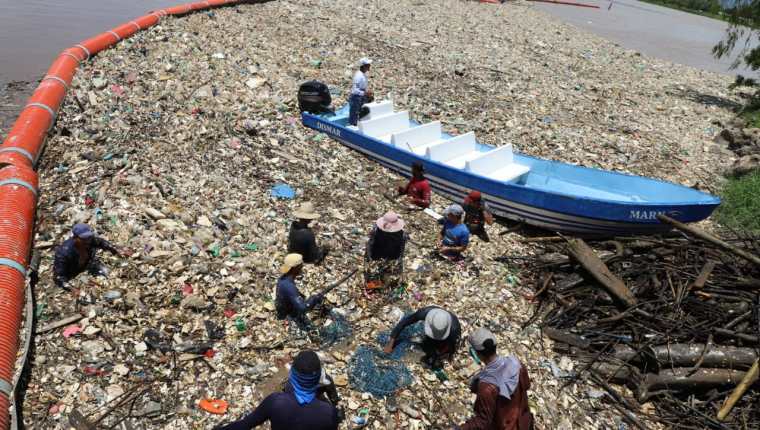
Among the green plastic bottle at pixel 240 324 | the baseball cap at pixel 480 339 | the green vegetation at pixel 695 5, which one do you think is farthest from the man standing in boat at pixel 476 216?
the green vegetation at pixel 695 5

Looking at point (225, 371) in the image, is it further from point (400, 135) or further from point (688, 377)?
point (400, 135)

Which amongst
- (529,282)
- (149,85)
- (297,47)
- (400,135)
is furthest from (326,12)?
(529,282)

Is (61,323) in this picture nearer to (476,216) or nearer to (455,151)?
(476,216)

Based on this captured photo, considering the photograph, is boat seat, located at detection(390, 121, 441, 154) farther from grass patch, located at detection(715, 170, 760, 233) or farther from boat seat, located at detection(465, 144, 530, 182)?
grass patch, located at detection(715, 170, 760, 233)

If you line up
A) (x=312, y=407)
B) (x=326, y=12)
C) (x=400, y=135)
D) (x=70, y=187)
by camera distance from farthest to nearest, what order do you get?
1. (x=326, y=12)
2. (x=400, y=135)
3. (x=70, y=187)
4. (x=312, y=407)

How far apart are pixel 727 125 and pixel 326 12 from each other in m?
17.0

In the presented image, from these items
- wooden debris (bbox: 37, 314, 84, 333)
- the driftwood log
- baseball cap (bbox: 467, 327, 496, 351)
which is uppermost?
baseball cap (bbox: 467, 327, 496, 351)

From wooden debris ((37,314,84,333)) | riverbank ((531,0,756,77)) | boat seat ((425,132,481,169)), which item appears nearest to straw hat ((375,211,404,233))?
boat seat ((425,132,481,169))

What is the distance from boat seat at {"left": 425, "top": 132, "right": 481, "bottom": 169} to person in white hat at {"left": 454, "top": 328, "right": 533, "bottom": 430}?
660 centimetres

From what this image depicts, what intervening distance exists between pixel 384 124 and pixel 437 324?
710cm

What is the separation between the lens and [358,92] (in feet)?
37.0

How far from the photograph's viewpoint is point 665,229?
8469 millimetres

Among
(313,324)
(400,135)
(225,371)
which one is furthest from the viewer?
(400,135)

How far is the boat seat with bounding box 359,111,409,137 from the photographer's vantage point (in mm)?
11409
